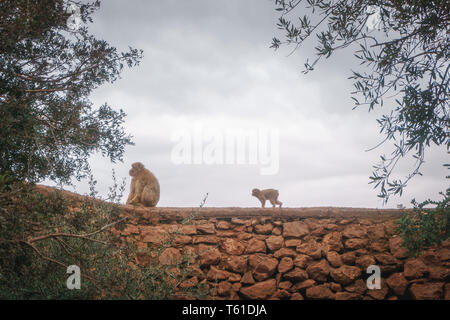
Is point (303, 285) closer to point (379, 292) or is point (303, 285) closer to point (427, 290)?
point (379, 292)

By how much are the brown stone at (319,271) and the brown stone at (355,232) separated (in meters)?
0.84

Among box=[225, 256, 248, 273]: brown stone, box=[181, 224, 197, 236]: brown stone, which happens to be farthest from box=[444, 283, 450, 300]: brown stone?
box=[181, 224, 197, 236]: brown stone

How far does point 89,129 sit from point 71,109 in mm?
488

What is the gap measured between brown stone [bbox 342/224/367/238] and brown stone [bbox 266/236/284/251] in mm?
1393

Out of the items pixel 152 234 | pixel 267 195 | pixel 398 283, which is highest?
pixel 267 195

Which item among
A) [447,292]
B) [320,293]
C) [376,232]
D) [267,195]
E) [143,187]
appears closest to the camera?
[447,292]

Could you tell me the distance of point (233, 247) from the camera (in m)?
7.22

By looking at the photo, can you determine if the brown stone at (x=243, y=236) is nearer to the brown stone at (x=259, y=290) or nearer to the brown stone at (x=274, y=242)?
the brown stone at (x=274, y=242)

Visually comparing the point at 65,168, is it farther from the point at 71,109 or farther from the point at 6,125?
the point at 6,125

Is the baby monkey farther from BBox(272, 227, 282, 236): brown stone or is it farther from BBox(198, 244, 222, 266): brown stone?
BBox(198, 244, 222, 266): brown stone

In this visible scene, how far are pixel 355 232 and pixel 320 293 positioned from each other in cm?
154

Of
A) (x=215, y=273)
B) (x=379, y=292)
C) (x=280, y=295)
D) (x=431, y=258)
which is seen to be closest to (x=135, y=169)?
(x=215, y=273)

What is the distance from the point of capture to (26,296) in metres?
3.96
